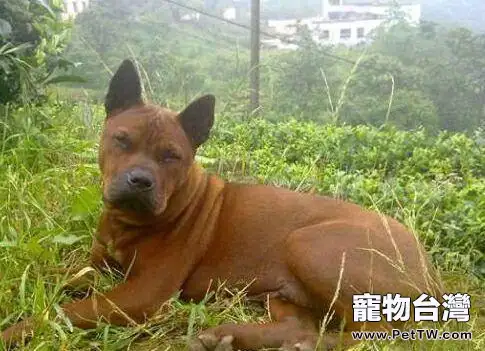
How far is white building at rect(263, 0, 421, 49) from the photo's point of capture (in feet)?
31.7

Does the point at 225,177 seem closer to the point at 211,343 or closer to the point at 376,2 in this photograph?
the point at 211,343

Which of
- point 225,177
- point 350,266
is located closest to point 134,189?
point 350,266

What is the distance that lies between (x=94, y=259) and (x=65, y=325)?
1.89 feet

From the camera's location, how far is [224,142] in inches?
228

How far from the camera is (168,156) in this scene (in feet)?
9.29

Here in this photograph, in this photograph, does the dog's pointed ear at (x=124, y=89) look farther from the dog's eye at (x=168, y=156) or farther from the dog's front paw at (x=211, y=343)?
the dog's front paw at (x=211, y=343)

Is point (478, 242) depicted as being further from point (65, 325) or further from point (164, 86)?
point (164, 86)

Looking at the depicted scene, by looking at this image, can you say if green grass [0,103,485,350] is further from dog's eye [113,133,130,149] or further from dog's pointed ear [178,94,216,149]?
dog's pointed ear [178,94,216,149]

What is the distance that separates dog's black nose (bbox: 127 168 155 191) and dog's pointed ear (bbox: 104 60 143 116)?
45cm

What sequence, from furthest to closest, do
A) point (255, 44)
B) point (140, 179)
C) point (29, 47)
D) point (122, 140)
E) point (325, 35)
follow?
point (325, 35), point (255, 44), point (29, 47), point (122, 140), point (140, 179)

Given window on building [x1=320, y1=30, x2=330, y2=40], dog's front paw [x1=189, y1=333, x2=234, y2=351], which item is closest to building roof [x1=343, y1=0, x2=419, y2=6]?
window on building [x1=320, y1=30, x2=330, y2=40]

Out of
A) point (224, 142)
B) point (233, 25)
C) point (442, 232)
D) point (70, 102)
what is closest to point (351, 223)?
point (442, 232)

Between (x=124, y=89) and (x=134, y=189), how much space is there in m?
0.55

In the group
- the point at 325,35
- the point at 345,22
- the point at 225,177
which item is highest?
the point at 345,22
